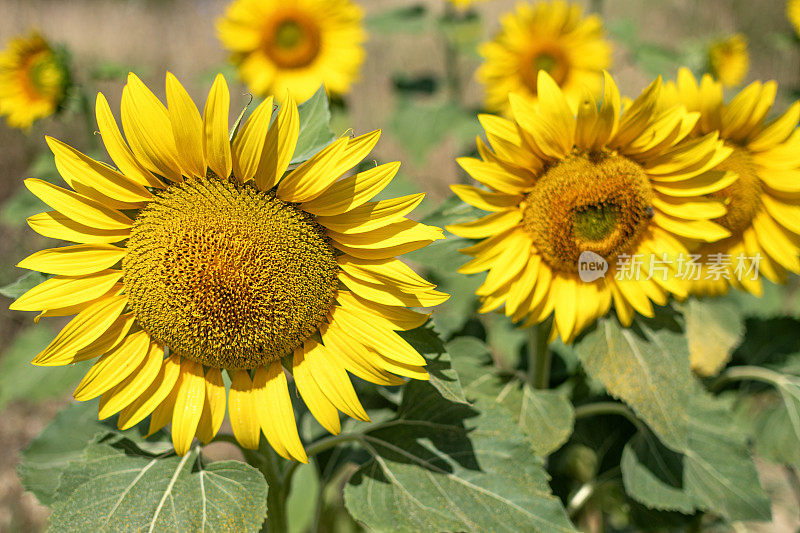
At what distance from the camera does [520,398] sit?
1.59 metres

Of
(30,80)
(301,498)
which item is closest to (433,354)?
(301,498)

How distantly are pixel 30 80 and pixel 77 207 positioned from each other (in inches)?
79.9

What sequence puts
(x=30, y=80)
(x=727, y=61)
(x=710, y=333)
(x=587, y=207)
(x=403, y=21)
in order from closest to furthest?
(x=587, y=207) < (x=710, y=333) < (x=30, y=80) < (x=403, y=21) < (x=727, y=61)

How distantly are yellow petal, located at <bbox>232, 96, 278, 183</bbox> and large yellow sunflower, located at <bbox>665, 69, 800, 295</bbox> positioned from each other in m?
0.93

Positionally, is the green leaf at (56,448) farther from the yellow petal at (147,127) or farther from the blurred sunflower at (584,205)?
the blurred sunflower at (584,205)

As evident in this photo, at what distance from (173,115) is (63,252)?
1.05ft

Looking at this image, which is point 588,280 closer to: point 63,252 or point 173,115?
point 173,115

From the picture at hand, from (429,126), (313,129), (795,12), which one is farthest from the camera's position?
(429,126)

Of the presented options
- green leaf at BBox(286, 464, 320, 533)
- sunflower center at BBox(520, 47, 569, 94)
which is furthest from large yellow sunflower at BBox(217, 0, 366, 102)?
green leaf at BBox(286, 464, 320, 533)

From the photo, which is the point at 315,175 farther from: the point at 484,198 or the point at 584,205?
the point at 584,205

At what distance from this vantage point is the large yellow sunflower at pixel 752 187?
4.80 ft

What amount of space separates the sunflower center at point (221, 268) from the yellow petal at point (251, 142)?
46 millimetres

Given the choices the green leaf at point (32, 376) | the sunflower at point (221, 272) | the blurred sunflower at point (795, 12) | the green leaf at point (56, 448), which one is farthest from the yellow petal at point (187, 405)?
the blurred sunflower at point (795, 12)

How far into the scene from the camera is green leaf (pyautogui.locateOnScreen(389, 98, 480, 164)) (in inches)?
Answer: 116
